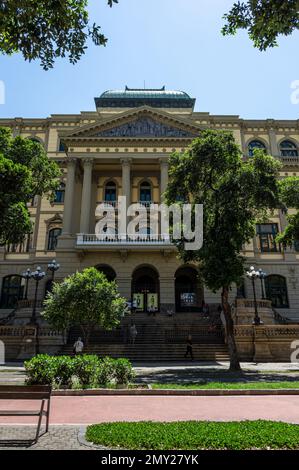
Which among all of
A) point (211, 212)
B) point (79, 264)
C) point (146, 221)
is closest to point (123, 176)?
point (146, 221)

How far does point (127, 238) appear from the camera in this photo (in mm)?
31375

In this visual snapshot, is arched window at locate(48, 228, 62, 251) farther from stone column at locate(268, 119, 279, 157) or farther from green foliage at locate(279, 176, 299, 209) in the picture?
stone column at locate(268, 119, 279, 157)

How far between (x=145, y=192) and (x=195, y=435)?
104 feet

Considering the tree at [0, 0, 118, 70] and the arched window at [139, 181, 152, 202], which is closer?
the tree at [0, 0, 118, 70]

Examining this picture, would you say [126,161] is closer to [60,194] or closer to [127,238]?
[127,238]

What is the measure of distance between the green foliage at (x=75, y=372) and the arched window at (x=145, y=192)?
24788mm

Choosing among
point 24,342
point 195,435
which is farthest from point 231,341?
point 195,435

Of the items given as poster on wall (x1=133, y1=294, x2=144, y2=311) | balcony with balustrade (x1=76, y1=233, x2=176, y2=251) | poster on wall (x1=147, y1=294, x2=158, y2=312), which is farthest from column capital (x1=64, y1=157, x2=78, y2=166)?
poster on wall (x1=147, y1=294, x2=158, y2=312)

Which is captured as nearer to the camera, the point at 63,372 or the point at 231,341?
A: the point at 63,372

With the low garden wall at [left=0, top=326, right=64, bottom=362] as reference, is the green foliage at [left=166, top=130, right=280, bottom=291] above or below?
above

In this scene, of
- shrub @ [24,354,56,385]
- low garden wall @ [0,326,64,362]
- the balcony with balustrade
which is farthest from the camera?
the balcony with balustrade

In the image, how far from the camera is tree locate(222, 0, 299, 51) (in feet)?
26.3

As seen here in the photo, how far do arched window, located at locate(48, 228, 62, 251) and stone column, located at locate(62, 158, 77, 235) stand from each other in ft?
12.1

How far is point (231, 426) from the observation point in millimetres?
6465
